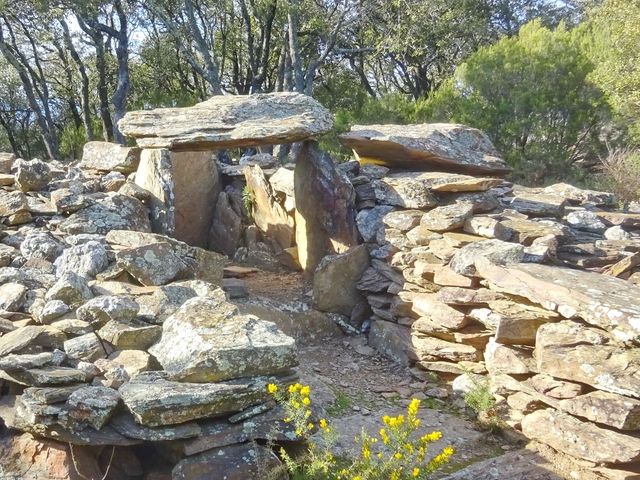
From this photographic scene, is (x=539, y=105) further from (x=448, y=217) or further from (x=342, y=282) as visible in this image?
(x=342, y=282)

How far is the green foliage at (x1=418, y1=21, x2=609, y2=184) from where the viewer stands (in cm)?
1339

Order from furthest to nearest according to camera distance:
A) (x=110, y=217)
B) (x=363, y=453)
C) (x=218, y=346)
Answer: (x=110, y=217) → (x=218, y=346) → (x=363, y=453)

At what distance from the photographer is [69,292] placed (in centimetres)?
540

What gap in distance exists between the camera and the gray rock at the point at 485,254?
6.02 metres

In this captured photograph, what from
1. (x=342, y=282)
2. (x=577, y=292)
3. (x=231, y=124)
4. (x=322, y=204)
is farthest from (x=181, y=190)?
(x=577, y=292)

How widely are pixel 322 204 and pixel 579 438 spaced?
174 inches

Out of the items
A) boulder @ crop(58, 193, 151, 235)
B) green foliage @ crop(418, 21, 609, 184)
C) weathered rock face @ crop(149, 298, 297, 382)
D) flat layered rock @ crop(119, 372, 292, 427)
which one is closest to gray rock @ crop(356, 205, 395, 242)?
boulder @ crop(58, 193, 151, 235)

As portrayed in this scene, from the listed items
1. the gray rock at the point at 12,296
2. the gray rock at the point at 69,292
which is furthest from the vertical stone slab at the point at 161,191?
the gray rock at the point at 12,296

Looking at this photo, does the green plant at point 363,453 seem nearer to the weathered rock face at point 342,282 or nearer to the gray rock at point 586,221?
the weathered rock face at point 342,282

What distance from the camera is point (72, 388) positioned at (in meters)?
3.98

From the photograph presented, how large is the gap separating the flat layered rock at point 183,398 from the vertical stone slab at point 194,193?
484 centimetres

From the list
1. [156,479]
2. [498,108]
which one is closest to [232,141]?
[156,479]

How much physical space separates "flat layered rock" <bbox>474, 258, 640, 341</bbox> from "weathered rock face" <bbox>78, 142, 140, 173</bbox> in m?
5.56

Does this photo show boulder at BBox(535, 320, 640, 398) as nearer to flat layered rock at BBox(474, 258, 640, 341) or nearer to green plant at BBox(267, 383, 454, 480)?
flat layered rock at BBox(474, 258, 640, 341)
